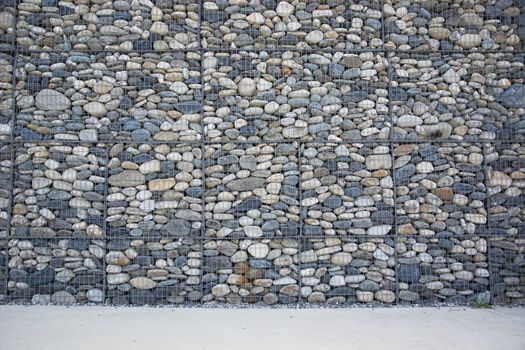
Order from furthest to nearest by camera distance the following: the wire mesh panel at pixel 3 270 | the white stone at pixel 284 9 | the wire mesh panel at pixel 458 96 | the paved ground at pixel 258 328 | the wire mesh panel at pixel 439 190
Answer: the white stone at pixel 284 9
the wire mesh panel at pixel 458 96
the wire mesh panel at pixel 439 190
the wire mesh panel at pixel 3 270
the paved ground at pixel 258 328

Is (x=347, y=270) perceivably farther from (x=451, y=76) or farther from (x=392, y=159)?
(x=451, y=76)

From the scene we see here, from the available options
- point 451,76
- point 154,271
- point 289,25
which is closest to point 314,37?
point 289,25

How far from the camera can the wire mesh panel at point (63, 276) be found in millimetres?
6367

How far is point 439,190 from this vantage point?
648cm

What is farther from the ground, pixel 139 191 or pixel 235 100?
pixel 235 100

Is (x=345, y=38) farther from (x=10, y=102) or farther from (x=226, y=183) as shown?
(x=10, y=102)

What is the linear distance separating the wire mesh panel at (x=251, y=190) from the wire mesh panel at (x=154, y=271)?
428 millimetres

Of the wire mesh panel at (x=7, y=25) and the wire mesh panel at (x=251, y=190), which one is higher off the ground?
the wire mesh panel at (x=7, y=25)

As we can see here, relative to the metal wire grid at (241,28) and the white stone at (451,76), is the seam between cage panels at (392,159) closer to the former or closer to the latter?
the metal wire grid at (241,28)

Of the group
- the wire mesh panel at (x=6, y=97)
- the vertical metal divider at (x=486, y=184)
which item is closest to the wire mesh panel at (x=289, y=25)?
the vertical metal divider at (x=486, y=184)

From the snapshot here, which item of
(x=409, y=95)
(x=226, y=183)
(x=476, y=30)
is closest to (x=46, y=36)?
(x=226, y=183)

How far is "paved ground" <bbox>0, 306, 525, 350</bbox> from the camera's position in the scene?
4.78 meters

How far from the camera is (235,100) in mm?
6566

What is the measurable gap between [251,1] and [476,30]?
2.93 meters
